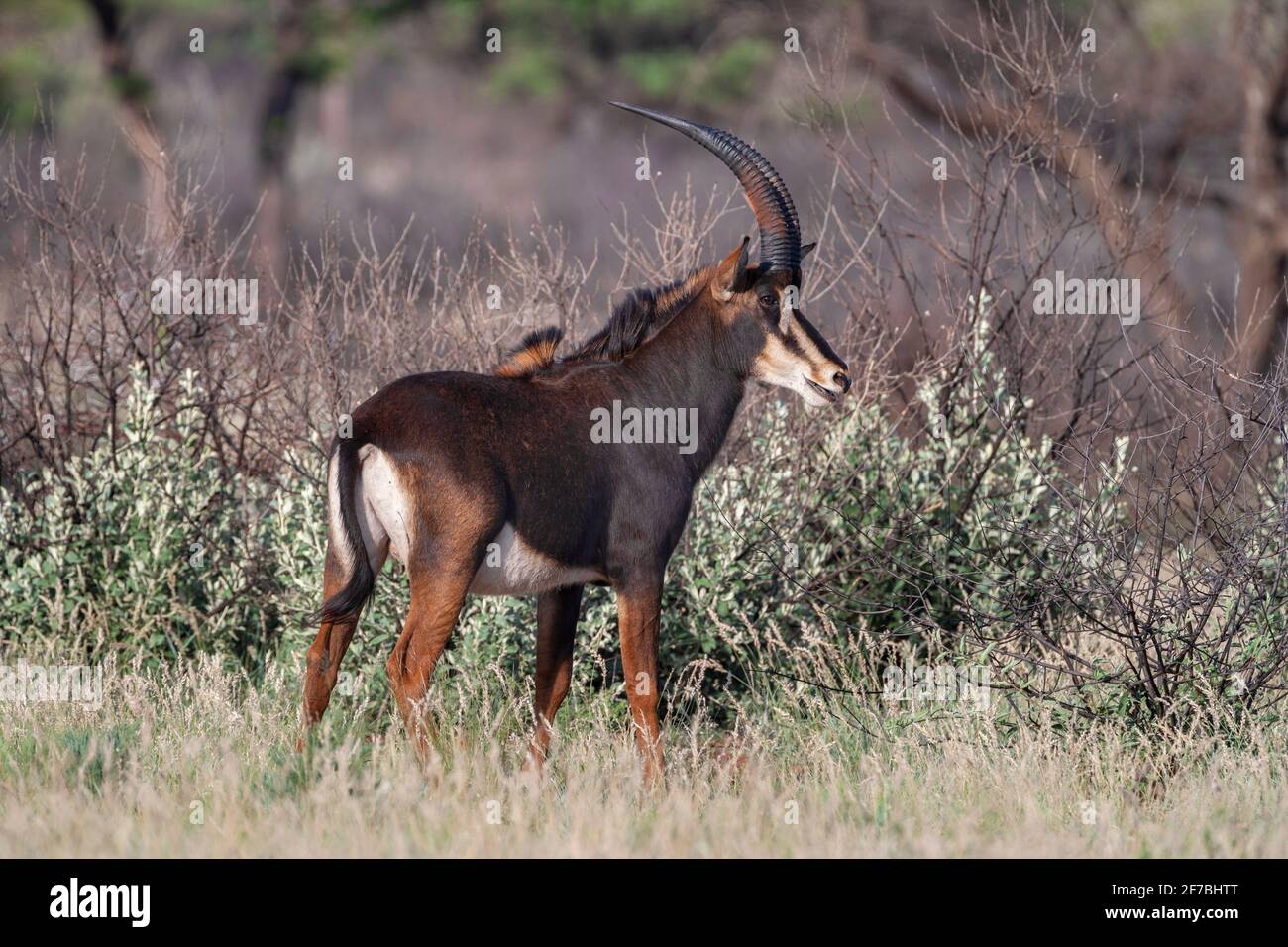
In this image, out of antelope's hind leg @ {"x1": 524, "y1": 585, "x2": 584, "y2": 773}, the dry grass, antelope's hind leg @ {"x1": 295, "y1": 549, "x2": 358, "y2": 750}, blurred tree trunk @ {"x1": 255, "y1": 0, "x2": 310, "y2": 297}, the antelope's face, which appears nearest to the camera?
the dry grass

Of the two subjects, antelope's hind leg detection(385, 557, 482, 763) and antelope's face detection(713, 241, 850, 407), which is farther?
antelope's face detection(713, 241, 850, 407)

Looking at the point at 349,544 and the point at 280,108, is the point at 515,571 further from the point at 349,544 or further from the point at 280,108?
the point at 280,108

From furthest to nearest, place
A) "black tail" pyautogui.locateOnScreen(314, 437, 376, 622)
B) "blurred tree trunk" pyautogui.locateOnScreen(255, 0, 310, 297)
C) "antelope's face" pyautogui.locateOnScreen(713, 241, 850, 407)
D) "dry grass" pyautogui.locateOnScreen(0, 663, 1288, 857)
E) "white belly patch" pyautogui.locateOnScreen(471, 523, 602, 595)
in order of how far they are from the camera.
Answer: "blurred tree trunk" pyautogui.locateOnScreen(255, 0, 310, 297) < "antelope's face" pyautogui.locateOnScreen(713, 241, 850, 407) < "white belly patch" pyautogui.locateOnScreen(471, 523, 602, 595) < "black tail" pyautogui.locateOnScreen(314, 437, 376, 622) < "dry grass" pyautogui.locateOnScreen(0, 663, 1288, 857)

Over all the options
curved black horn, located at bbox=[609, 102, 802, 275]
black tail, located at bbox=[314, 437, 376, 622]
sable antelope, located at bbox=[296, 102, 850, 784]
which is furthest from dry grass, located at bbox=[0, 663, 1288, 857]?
curved black horn, located at bbox=[609, 102, 802, 275]

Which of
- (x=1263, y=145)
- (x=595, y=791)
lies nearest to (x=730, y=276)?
(x=595, y=791)

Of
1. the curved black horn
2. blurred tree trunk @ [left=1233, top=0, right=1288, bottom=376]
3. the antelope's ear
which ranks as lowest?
the antelope's ear

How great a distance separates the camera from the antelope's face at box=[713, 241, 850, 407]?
5930 mm

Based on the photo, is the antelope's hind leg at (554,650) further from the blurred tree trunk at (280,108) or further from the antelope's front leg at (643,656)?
the blurred tree trunk at (280,108)

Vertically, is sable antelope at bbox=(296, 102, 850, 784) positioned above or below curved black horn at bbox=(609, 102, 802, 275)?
below

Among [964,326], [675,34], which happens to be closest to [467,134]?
[675,34]

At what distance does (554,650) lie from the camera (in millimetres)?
6059

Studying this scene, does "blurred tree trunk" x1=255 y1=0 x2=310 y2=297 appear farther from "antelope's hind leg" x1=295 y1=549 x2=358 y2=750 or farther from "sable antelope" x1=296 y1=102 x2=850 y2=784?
"antelope's hind leg" x1=295 y1=549 x2=358 y2=750

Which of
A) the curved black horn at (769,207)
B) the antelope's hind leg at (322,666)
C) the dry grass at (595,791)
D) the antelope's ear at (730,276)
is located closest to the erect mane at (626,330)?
the antelope's ear at (730,276)

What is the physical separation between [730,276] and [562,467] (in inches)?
40.0
